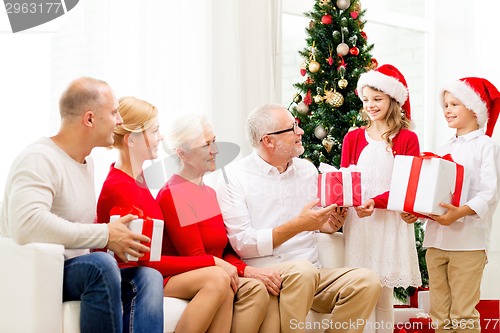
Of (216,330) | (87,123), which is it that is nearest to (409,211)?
(216,330)

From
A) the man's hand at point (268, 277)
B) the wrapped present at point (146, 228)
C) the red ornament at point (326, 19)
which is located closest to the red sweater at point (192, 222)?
the man's hand at point (268, 277)

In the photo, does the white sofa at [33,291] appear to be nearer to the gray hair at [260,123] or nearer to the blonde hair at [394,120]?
the gray hair at [260,123]

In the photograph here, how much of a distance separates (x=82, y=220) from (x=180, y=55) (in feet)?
5.27

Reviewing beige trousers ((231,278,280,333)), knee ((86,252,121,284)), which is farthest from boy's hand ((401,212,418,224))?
knee ((86,252,121,284))

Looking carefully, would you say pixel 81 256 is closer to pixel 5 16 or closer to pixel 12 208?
pixel 12 208

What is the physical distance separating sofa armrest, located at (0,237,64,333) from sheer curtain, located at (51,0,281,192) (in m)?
1.23

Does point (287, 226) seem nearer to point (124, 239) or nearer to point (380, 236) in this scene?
point (380, 236)

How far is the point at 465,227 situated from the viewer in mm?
3258

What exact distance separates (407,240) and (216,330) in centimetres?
110

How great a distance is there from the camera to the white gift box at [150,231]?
2.41m

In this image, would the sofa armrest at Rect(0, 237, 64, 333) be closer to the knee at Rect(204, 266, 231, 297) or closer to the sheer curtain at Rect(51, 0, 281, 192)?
the knee at Rect(204, 266, 231, 297)

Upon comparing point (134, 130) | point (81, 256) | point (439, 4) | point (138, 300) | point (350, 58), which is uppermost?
point (439, 4)

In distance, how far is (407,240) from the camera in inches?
128

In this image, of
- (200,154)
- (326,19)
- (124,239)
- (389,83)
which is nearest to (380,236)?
(389,83)
